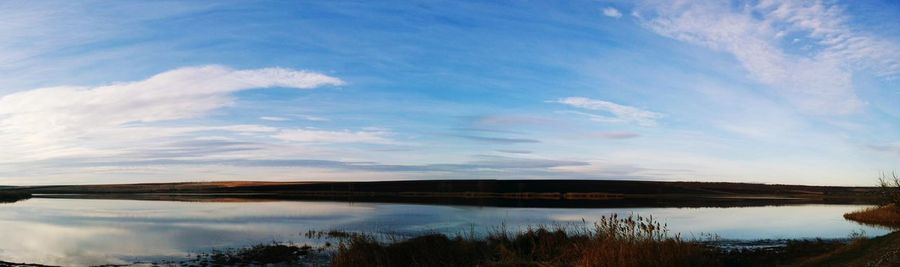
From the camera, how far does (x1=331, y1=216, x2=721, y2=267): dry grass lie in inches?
510

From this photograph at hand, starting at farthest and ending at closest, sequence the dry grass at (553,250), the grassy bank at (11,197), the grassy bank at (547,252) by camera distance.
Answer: the grassy bank at (11,197), the grassy bank at (547,252), the dry grass at (553,250)

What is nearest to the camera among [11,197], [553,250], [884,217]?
[553,250]

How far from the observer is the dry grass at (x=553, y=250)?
1296 cm

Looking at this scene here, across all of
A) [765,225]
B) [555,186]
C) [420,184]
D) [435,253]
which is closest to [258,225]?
[435,253]

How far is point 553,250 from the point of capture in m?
17.6

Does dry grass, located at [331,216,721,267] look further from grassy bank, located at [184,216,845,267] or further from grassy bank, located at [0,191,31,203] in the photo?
grassy bank, located at [0,191,31,203]

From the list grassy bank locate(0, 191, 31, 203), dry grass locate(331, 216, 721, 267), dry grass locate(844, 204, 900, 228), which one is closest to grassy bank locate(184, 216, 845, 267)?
dry grass locate(331, 216, 721, 267)

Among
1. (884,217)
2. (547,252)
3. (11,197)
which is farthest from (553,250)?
(11,197)

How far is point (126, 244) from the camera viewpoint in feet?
92.4

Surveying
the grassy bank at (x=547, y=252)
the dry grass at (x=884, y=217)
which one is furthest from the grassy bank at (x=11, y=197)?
the dry grass at (x=884, y=217)

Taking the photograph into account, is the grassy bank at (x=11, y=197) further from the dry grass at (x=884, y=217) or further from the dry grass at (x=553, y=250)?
the dry grass at (x=884, y=217)

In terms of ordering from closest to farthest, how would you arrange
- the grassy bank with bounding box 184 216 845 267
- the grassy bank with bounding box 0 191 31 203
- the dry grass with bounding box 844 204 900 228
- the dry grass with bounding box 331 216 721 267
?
the dry grass with bounding box 331 216 721 267 < the grassy bank with bounding box 184 216 845 267 < the dry grass with bounding box 844 204 900 228 < the grassy bank with bounding box 0 191 31 203

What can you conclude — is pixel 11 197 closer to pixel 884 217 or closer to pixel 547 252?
pixel 547 252

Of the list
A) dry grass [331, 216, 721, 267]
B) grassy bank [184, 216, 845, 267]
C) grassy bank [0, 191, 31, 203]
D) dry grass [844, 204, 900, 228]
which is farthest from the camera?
grassy bank [0, 191, 31, 203]
